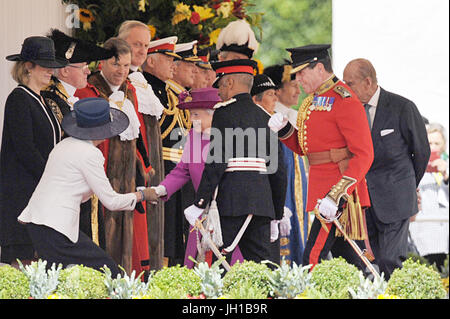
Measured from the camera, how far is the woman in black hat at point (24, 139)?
6.14 m

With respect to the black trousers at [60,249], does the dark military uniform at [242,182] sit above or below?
above

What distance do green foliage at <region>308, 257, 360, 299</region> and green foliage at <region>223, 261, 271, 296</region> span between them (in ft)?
0.83

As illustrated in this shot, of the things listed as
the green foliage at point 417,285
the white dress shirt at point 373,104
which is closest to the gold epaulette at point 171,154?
the white dress shirt at point 373,104

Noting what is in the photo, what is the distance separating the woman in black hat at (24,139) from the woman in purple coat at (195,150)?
852 millimetres

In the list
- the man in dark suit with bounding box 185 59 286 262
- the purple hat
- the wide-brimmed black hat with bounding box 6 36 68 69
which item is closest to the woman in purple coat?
the purple hat

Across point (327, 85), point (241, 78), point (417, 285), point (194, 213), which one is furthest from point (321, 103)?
point (417, 285)

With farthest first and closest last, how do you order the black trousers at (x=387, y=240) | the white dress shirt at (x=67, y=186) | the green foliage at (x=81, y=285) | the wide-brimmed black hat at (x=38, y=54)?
the black trousers at (x=387, y=240)
the wide-brimmed black hat at (x=38, y=54)
the white dress shirt at (x=67, y=186)
the green foliage at (x=81, y=285)

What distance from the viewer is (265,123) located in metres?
6.23

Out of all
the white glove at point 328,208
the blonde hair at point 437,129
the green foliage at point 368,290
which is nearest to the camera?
the green foliage at point 368,290

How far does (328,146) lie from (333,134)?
9 centimetres

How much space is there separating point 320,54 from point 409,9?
2.48 feet

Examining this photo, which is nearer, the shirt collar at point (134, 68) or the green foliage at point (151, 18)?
the shirt collar at point (134, 68)

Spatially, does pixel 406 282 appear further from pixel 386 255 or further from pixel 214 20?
pixel 214 20

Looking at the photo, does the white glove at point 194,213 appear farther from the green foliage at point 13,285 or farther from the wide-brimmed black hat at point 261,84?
the wide-brimmed black hat at point 261,84
